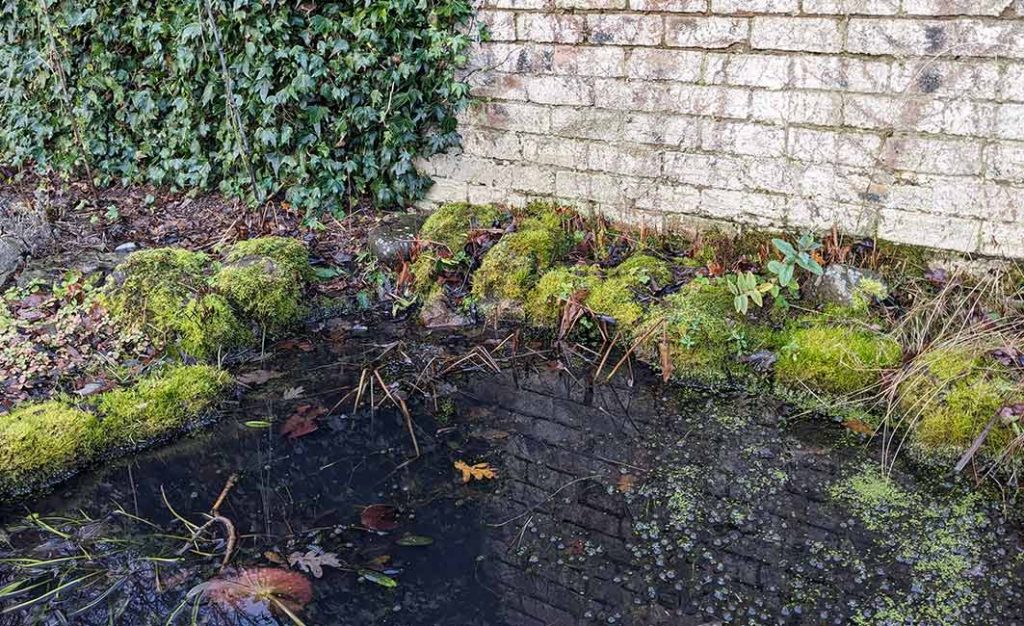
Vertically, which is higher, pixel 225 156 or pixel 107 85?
pixel 107 85

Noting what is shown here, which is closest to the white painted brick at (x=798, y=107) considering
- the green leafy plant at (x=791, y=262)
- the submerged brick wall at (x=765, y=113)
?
the submerged brick wall at (x=765, y=113)

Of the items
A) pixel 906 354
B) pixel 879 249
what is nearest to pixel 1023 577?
pixel 906 354

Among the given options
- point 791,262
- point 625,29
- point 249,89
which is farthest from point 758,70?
point 249,89

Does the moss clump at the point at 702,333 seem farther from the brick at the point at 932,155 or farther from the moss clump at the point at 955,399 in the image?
the brick at the point at 932,155

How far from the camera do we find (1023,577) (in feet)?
9.26

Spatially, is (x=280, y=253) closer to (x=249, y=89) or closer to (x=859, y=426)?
(x=249, y=89)

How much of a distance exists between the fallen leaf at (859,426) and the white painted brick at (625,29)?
2.43m

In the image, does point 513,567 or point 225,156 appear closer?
point 513,567

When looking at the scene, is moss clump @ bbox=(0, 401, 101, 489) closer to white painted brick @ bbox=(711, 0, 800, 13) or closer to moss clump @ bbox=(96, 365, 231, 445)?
moss clump @ bbox=(96, 365, 231, 445)

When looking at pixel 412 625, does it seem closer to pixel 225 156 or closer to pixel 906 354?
pixel 906 354

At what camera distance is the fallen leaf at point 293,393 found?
4215 mm

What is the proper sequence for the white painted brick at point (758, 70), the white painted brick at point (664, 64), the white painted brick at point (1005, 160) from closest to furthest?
the white painted brick at point (1005, 160)
the white painted brick at point (758, 70)
the white painted brick at point (664, 64)

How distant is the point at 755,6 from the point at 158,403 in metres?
3.77

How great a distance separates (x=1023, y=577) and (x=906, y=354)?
4.34 feet
